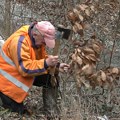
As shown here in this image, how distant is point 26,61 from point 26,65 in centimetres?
4

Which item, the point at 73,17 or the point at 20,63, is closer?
the point at 73,17

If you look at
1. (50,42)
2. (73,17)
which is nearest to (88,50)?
(73,17)

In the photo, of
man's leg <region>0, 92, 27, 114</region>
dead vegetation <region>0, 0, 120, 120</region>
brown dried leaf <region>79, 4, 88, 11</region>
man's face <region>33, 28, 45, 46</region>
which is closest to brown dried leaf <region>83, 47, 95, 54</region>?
dead vegetation <region>0, 0, 120, 120</region>

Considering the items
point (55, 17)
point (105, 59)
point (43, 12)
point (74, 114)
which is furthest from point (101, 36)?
point (43, 12)

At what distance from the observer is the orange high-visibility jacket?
4.97 metres

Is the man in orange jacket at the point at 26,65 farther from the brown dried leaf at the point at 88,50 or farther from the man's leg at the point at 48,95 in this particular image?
the brown dried leaf at the point at 88,50

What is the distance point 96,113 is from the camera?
551 centimetres

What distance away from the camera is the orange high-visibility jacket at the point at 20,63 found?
4.97 meters

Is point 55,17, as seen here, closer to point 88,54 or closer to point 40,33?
point 40,33

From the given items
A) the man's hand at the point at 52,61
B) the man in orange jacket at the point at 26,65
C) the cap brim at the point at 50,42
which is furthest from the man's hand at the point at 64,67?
the cap brim at the point at 50,42

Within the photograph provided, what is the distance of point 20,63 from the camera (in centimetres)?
499

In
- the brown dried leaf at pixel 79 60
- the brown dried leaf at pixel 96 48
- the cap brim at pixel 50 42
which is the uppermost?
the brown dried leaf at pixel 96 48

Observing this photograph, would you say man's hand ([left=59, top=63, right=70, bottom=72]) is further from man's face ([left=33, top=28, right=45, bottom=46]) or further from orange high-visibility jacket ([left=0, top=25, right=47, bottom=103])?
man's face ([left=33, top=28, right=45, bottom=46])

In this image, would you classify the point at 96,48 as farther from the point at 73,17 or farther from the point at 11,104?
the point at 11,104
